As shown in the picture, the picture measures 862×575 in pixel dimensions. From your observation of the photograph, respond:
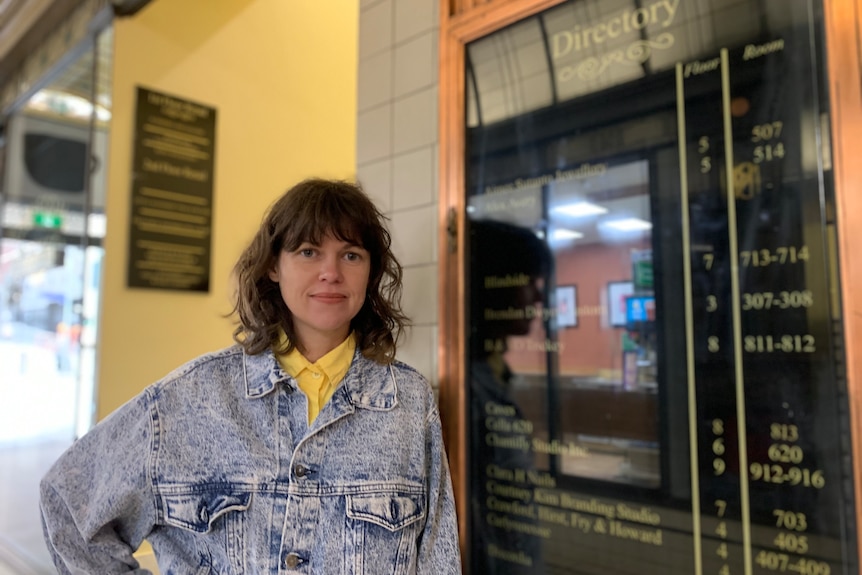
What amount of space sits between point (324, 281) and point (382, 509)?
1.26ft

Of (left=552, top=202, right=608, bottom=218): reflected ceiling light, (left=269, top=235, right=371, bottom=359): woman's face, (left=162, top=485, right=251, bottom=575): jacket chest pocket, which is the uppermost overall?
(left=552, top=202, right=608, bottom=218): reflected ceiling light

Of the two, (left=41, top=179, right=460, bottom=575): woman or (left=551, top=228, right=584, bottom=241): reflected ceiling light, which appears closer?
(left=41, top=179, right=460, bottom=575): woman

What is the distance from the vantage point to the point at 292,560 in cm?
94

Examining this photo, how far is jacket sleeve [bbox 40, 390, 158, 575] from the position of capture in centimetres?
96

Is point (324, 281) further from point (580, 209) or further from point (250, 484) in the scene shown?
point (580, 209)

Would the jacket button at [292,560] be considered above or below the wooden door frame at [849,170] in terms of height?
below

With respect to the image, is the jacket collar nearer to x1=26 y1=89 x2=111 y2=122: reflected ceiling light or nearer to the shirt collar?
the shirt collar

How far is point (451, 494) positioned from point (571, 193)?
0.58 meters

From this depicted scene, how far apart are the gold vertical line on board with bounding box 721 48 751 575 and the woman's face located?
1.95 ft

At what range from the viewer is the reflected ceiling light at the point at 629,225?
98 cm

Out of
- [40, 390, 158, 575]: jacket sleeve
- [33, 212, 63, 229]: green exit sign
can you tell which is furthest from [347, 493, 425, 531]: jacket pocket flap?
[33, 212, 63, 229]: green exit sign

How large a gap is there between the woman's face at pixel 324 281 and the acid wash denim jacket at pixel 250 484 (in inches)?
4.1

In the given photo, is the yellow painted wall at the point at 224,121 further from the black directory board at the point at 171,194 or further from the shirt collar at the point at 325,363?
the shirt collar at the point at 325,363

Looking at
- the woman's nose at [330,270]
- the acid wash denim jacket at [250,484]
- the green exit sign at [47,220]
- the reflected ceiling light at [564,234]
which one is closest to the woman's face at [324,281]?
the woman's nose at [330,270]
